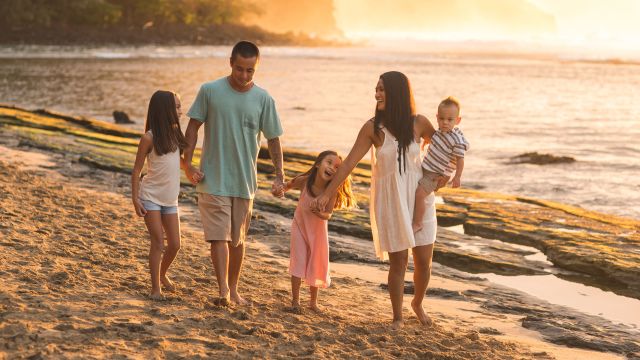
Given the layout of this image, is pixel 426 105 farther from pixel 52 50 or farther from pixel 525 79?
pixel 52 50

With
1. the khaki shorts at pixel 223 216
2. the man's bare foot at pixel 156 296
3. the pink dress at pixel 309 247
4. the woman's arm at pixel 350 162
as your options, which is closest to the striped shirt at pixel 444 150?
the woman's arm at pixel 350 162

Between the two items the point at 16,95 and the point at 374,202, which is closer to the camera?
the point at 374,202

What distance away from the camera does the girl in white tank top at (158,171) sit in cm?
540

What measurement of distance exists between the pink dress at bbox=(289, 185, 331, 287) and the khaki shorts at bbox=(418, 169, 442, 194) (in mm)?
761

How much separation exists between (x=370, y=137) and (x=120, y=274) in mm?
2230

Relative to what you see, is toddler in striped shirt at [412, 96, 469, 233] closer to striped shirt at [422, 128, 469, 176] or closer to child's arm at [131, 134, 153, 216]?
striped shirt at [422, 128, 469, 176]

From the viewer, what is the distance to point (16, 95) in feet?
106

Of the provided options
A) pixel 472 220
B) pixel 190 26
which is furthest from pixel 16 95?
pixel 190 26

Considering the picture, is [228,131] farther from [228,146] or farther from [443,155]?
[443,155]

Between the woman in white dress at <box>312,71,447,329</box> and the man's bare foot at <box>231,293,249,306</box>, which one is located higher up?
the woman in white dress at <box>312,71,447,329</box>

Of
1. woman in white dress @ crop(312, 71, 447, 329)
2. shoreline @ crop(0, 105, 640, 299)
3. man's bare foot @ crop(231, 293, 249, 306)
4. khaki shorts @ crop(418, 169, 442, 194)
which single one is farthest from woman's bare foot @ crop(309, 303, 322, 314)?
shoreline @ crop(0, 105, 640, 299)

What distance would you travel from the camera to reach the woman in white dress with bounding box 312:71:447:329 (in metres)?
5.28

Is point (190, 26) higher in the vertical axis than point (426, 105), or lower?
higher

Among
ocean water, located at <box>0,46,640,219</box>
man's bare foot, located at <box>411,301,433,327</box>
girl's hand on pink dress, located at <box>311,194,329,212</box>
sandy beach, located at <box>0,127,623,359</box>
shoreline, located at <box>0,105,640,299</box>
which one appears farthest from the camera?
ocean water, located at <box>0,46,640,219</box>
